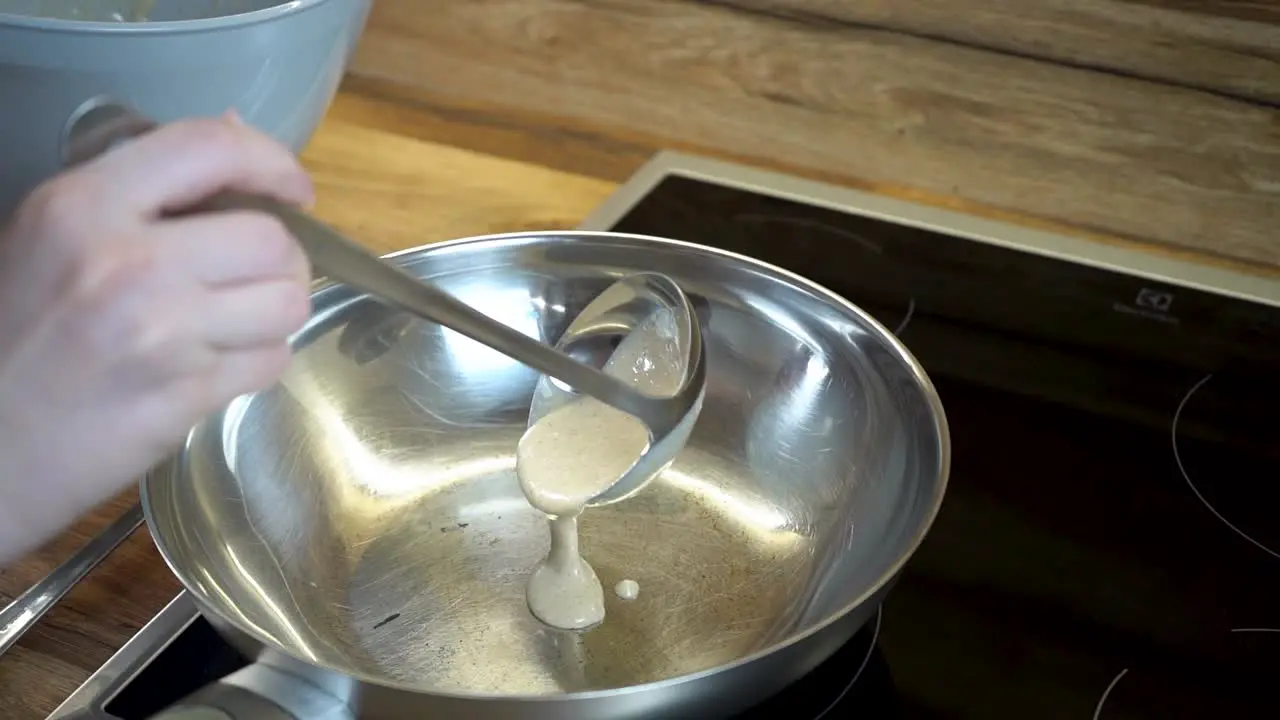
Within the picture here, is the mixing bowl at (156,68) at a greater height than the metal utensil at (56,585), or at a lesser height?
greater

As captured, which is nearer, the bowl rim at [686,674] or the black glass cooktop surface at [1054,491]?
the bowl rim at [686,674]

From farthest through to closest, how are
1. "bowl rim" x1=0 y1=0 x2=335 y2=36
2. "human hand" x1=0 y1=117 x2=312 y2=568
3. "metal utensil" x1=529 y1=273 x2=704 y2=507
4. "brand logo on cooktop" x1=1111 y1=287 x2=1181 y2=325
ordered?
1. "brand logo on cooktop" x1=1111 y1=287 x2=1181 y2=325
2. "metal utensil" x1=529 y1=273 x2=704 y2=507
3. "bowl rim" x1=0 y1=0 x2=335 y2=36
4. "human hand" x1=0 y1=117 x2=312 y2=568

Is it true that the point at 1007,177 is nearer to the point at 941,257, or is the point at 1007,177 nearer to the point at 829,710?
the point at 941,257

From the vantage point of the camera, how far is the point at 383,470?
0.67 metres

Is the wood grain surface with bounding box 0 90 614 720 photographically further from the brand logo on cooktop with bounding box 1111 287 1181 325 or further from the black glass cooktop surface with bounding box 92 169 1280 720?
the brand logo on cooktop with bounding box 1111 287 1181 325

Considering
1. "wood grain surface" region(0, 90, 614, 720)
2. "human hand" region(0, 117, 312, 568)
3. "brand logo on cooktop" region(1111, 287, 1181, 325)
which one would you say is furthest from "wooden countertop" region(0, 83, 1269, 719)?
"human hand" region(0, 117, 312, 568)

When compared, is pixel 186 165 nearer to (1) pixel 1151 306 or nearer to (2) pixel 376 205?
(2) pixel 376 205

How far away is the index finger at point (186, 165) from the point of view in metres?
0.38

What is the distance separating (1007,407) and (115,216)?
493 millimetres

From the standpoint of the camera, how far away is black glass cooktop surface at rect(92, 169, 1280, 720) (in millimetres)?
530

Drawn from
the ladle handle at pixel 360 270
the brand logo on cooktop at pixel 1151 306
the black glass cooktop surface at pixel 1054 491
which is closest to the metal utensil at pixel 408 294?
the ladle handle at pixel 360 270

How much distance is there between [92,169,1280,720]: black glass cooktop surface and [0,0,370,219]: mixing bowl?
0.22 m

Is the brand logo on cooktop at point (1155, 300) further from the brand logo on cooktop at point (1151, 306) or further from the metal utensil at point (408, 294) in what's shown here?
the metal utensil at point (408, 294)

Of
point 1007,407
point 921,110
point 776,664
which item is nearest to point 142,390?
point 776,664
